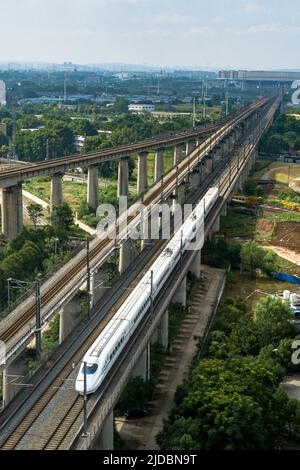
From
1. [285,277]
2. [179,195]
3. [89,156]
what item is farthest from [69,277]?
[89,156]

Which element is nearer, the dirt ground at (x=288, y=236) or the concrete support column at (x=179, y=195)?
the dirt ground at (x=288, y=236)

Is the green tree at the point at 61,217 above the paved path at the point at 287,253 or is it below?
above

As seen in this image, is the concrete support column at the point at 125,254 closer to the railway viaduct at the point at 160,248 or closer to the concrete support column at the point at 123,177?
the railway viaduct at the point at 160,248

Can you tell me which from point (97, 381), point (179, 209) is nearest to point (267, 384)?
point (97, 381)

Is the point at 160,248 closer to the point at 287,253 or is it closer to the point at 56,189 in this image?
the point at 287,253

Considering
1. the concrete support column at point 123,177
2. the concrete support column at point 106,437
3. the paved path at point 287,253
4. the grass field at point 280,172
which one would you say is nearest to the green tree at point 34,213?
the concrete support column at point 123,177

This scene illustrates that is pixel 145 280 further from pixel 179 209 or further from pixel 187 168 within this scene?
pixel 187 168
